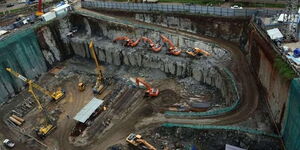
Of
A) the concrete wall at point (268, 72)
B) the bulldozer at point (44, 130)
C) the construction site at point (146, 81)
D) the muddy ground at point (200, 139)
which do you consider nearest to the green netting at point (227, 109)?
the construction site at point (146, 81)

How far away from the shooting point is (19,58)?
176 feet

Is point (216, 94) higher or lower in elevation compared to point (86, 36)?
lower

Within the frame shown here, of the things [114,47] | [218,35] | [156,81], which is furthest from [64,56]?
[218,35]

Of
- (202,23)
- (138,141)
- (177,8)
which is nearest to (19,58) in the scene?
(138,141)

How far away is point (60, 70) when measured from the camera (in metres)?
57.8

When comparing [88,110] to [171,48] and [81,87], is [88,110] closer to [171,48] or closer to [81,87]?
[81,87]

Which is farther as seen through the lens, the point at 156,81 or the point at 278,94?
the point at 156,81

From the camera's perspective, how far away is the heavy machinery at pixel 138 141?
36.2 metres

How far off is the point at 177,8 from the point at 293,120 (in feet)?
110

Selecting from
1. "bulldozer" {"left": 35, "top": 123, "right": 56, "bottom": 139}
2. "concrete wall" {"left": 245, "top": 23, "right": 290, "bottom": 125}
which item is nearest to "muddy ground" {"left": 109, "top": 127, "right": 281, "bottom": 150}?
"concrete wall" {"left": 245, "top": 23, "right": 290, "bottom": 125}

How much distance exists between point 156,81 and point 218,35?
A: 1492 cm

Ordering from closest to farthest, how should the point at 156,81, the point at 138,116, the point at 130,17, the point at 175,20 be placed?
the point at 138,116
the point at 156,81
the point at 175,20
the point at 130,17

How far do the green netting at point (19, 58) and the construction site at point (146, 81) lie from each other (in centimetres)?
20

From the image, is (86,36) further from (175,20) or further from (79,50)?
(175,20)
